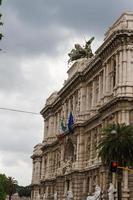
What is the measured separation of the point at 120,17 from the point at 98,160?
16.9 meters

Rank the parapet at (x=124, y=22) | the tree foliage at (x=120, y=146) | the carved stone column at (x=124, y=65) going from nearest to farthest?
the tree foliage at (x=120, y=146) < the carved stone column at (x=124, y=65) < the parapet at (x=124, y=22)

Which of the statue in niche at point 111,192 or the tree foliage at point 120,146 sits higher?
the tree foliage at point 120,146

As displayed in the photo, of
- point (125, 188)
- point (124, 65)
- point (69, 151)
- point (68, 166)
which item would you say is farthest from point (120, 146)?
point (69, 151)

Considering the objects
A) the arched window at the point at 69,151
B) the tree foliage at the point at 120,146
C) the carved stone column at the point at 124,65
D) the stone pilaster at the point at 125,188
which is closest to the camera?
the tree foliage at the point at 120,146

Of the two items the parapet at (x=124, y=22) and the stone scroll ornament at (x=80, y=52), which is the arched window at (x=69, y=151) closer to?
the stone scroll ornament at (x=80, y=52)

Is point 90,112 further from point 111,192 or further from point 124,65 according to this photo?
point 111,192

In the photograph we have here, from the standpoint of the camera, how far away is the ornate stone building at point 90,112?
56.3 meters

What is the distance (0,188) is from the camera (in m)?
99.6

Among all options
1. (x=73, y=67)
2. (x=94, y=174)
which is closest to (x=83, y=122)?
(x=94, y=174)

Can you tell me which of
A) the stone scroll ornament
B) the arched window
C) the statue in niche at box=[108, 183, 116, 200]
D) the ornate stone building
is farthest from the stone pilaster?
the stone scroll ornament

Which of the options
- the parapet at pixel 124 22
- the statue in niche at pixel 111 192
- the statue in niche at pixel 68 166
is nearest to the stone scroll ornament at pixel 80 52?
the statue in niche at pixel 68 166

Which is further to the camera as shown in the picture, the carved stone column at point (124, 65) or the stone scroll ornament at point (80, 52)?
the stone scroll ornament at point (80, 52)

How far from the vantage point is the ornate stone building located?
56.3 metres

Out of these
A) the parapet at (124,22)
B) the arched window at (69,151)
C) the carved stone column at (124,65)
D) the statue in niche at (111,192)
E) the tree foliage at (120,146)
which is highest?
the parapet at (124,22)
